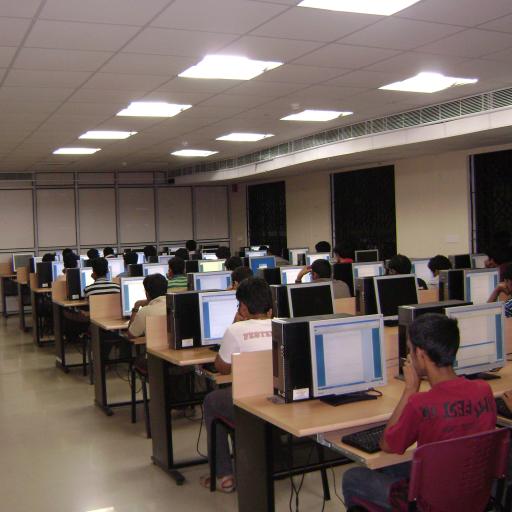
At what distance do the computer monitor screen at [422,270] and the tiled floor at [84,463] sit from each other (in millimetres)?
3663

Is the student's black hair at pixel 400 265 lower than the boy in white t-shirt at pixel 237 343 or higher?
higher

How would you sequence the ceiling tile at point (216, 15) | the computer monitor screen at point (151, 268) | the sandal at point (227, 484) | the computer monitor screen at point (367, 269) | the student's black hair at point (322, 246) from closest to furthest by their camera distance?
the ceiling tile at point (216, 15)
the sandal at point (227, 484)
the computer monitor screen at point (367, 269)
the computer monitor screen at point (151, 268)
the student's black hair at point (322, 246)

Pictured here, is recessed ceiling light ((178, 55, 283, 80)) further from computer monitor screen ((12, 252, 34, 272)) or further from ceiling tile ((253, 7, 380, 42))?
computer monitor screen ((12, 252, 34, 272))

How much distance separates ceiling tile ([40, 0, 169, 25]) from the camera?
12.0ft

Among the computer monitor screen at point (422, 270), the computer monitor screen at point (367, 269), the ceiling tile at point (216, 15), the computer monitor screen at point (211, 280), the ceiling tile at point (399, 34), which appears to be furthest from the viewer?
the computer monitor screen at point (422, 270)

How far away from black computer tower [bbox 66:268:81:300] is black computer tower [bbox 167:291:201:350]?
3672 millimetres

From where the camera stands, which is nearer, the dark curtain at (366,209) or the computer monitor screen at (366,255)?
the computer monitor screen at (366,255)

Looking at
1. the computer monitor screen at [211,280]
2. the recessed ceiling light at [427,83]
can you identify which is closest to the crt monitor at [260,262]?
the computer monitor screen at [211,280]

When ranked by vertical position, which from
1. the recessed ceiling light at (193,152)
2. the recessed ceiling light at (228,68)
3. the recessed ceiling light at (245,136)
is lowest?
the recessed ceiling light at (228,68)

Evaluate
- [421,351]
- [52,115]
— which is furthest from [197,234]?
[421,351]

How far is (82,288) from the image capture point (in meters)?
7.97

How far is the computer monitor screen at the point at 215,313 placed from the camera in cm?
458

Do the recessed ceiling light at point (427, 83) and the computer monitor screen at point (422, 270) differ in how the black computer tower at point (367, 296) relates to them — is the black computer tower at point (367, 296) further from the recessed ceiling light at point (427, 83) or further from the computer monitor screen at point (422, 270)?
the computer monitor screen at point (422, 270)

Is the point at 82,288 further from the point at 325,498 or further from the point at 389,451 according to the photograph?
the point at 389,451
